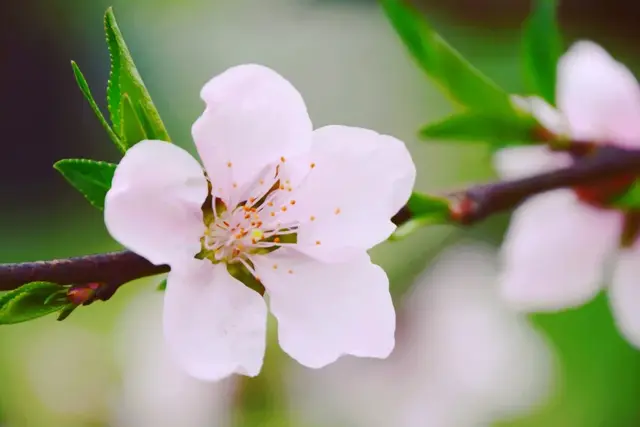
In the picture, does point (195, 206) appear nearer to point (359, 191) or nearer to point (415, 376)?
point (359, 191)

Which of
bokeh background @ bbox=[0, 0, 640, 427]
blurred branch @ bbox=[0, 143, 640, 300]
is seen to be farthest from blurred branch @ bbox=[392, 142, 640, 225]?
bokeh background @ bbox=[0, 0, 640, 427]

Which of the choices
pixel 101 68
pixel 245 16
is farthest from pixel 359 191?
pixel 245 16

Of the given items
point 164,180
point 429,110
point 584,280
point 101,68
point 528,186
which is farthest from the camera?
point 429,110

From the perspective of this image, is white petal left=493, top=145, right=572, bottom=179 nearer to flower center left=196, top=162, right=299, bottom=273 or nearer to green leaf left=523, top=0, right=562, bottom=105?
green leaf left=523, top=0, right=562, bottom=105

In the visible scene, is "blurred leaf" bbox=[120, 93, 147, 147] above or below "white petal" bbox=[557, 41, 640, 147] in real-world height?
above

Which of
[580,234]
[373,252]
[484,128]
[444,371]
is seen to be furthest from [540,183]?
[444,371]

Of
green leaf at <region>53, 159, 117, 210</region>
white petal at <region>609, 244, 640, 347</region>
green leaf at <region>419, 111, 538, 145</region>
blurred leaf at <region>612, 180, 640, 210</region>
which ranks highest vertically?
green leaf at <region>53, 159, 117, 210</region>

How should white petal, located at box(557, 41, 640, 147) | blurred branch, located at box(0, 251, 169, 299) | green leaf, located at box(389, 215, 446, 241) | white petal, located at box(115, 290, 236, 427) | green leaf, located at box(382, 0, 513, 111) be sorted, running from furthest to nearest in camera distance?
white petal, located at box(115, 290, 236, 427) → white petal, located at box(557, 41, 640, 147) → green leaf, located at box(382, 0, 513, 111) → green leaf, located at box(389, 215, 446, 241) → blurred branch, located at box(0, 251, 169, 299)
